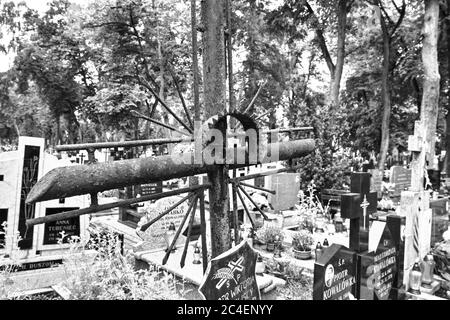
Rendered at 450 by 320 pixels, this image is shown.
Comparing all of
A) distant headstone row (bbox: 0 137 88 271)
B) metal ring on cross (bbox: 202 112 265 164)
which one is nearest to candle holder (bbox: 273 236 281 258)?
distant headstone row (bbox: 0 137 88 271)

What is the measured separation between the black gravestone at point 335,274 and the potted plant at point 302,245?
2.73 metres

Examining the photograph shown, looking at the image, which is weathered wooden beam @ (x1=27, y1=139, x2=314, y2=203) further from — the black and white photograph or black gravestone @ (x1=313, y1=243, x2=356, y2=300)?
black gravestone @ (x1=313, y1=243, x2=356, y2=300)

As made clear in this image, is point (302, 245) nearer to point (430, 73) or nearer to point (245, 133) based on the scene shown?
point (245, 133)

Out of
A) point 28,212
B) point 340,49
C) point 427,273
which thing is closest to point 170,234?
point 28,212

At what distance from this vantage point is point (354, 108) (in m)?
25.6

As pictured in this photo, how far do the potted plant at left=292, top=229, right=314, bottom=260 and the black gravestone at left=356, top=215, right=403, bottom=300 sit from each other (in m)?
1.96

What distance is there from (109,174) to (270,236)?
6092mm

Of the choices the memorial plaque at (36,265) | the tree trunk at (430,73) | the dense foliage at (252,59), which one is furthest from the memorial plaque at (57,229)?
the tree trunk at (430,73)

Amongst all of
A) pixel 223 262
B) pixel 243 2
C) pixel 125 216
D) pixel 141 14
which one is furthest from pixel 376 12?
pixel 223 262

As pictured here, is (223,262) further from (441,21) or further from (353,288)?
(441,21)

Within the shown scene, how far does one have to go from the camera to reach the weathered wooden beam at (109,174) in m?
1.64

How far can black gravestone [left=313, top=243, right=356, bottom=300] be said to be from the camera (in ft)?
11.3

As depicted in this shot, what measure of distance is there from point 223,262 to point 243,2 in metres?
16.1

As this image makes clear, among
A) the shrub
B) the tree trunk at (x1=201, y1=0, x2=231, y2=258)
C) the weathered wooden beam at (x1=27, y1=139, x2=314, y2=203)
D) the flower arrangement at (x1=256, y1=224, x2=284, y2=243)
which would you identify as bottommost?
the flower arrangement at (x1=256, y1=224, x2=284, y2=243)
